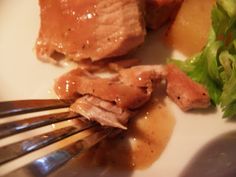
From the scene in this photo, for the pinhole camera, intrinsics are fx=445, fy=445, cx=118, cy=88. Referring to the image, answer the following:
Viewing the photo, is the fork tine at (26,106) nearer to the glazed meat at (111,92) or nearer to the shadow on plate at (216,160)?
the glazed meat at (111,92)

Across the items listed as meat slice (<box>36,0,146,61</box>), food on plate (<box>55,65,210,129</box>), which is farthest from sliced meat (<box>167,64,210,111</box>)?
meat slice (<box>36,0,146,61</box>)

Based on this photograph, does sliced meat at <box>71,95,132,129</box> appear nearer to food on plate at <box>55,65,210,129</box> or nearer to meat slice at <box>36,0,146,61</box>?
food on plate at <box>55,65,210,129</box>

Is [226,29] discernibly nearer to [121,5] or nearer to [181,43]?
[181,43]

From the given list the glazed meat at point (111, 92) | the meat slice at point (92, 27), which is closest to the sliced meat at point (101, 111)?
the glazed meat at point (111, 92)

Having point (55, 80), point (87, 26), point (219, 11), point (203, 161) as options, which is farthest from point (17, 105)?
point (219, 11)

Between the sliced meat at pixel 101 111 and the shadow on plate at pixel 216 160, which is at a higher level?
the sliced meat at pixel 101 111

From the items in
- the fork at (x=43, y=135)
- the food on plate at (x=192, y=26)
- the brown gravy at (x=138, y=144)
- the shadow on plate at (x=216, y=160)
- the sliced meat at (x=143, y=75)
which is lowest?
the shadow on plate at (x=216, y=160)
